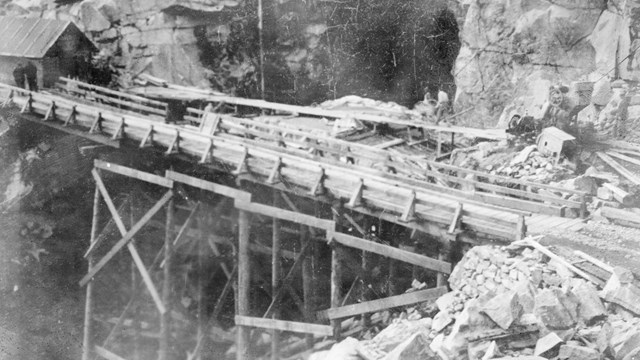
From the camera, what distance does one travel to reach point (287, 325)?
34.0 feet

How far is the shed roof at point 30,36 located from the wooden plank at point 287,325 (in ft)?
43.2

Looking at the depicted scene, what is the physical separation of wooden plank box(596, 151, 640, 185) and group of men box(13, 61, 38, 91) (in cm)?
1581

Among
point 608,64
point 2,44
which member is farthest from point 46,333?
point 608,64

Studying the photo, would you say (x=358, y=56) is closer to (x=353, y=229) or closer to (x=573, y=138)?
(x=573, y=138)

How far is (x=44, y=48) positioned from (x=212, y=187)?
11704 millimetres

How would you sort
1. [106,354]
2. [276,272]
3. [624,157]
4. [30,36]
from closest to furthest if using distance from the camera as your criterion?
[276,272]
[624,157]
[106,354]
[30,36]

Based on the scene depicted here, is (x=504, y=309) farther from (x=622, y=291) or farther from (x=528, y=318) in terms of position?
(x=622, y=291)

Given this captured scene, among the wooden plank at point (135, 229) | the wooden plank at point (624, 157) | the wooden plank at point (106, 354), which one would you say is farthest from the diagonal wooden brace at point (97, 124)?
the wooden plank at point (624, 157)

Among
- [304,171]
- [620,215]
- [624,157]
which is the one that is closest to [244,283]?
[304,171]

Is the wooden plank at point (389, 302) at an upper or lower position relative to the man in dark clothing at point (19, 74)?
lower

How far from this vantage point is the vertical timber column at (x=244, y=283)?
1111 centimetres

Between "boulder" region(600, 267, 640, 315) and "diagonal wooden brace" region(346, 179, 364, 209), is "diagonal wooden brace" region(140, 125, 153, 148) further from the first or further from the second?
"boulder" region(600, 267, 640, 315)

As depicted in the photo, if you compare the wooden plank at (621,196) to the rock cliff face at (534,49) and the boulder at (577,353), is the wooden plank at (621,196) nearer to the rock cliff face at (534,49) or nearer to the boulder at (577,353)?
the boulder at (577,353)

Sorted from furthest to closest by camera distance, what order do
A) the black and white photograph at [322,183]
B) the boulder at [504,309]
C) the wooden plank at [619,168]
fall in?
the wooden plank at [619,168]
the black and white photograph at [322,183]
the boulder at [504,309]
